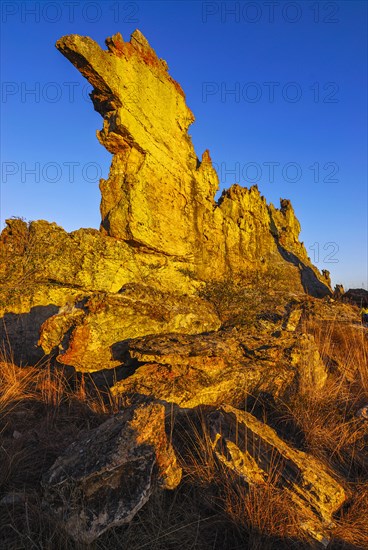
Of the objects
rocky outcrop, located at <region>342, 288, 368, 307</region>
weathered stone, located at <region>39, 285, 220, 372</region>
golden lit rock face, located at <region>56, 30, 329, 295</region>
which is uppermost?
golden lit rock face, located at <region>56, 30, 329, 295</region>

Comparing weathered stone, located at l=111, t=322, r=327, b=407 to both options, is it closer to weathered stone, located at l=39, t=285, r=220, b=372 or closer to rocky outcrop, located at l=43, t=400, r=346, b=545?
weathered stone, located at l=39, t=285, r=220, b=372

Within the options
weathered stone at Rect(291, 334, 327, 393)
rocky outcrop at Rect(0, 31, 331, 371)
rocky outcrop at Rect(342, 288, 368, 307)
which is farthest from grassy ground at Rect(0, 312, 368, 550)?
rocky outcrop at Rect(342, 288, 368, 307)

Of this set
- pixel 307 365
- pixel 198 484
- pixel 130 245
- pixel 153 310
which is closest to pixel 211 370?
pixel 307 365

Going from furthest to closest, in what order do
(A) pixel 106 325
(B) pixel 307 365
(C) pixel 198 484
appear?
(A) pixel 106 325 < (B) pixel 307 365 < (C) pixel 198 484

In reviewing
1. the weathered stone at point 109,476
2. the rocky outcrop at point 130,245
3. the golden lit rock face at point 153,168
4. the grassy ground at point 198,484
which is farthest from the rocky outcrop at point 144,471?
the golden lit rock face at point 153,168

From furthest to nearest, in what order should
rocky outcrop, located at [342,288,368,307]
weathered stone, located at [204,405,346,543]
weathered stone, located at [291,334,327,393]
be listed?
rocky outcrop, located at [342,288,368,307] → weathered stone, located at [291,334,327,393] → weathered stone, located at [204,405,346,543]

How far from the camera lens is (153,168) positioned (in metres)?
10.8

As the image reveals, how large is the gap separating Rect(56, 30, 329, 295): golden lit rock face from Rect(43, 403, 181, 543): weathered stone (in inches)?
304

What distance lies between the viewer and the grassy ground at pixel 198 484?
217 centimetres

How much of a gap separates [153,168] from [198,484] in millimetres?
9863

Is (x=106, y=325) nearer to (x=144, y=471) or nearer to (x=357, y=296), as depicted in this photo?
(x=144, y=471)

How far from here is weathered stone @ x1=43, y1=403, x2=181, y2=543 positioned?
6.82 feet

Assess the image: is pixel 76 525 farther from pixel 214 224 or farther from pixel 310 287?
pixel 310 287

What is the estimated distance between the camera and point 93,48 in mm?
9117
